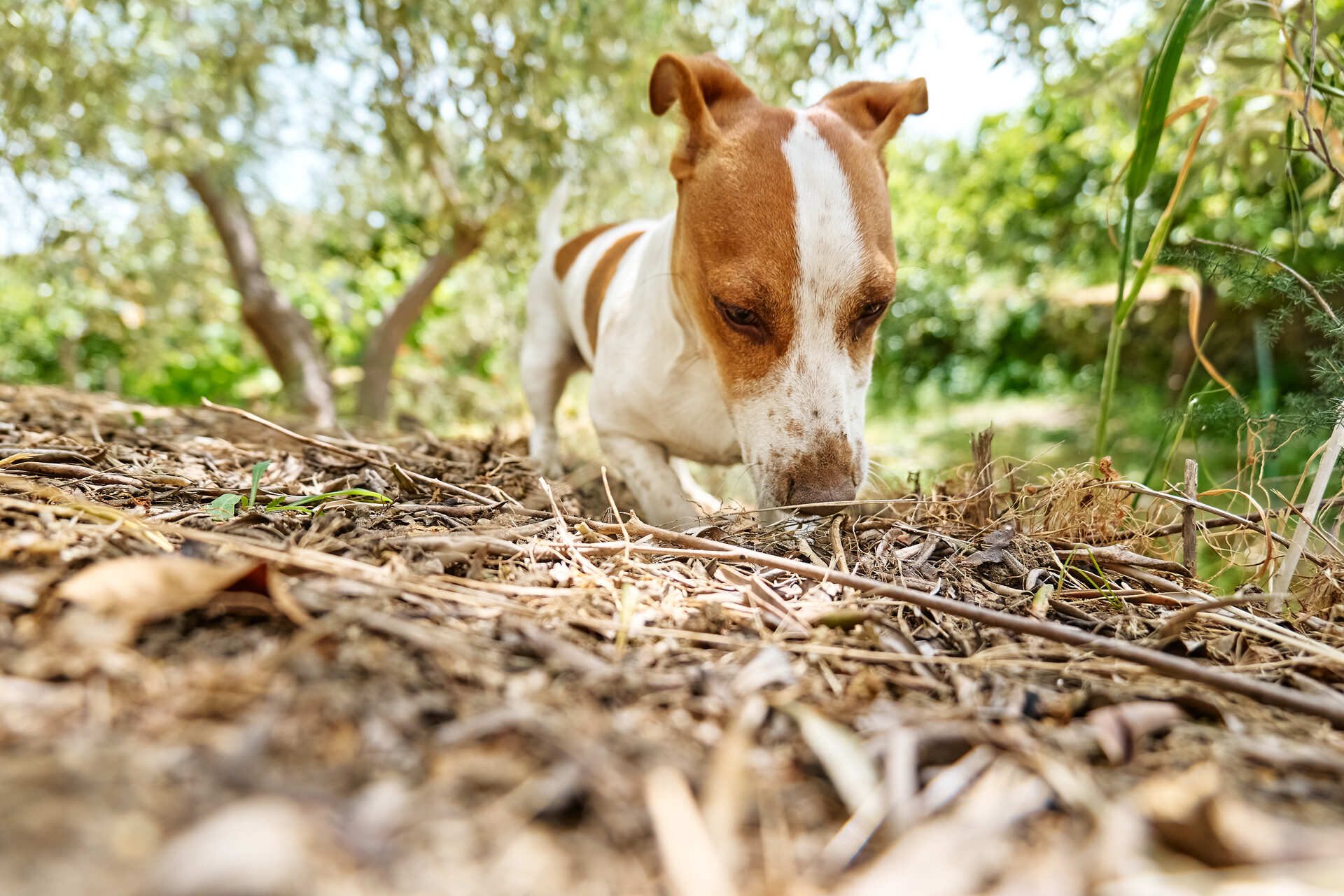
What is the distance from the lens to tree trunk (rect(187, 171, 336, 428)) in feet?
16.9

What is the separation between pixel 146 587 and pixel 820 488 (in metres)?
1.26

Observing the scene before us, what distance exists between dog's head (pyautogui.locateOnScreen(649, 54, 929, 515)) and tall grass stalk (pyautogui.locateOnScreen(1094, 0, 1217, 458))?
0.58 meters

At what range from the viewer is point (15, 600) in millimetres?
812

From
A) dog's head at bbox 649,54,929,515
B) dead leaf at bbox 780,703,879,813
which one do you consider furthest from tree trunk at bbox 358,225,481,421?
dead leaf at bbox 780,703,879,813

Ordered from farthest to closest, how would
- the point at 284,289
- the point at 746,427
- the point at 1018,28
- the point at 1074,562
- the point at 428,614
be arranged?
1. the point at 284,289
2. the point at 1018,28
3. the point at 746,427
4. the point at 1074,562
5. the point at 428,614

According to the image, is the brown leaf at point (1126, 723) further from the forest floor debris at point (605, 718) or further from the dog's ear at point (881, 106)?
the dog's ear at point (881, 106)

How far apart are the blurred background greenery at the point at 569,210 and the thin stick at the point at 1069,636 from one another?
787mm

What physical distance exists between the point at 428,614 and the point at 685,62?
1695 millimetres

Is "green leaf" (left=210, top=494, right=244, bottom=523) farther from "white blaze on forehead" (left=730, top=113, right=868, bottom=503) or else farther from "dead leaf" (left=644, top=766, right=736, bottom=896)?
"white blaze on forehead" (left=730, top=113, right=868, bottom=503)

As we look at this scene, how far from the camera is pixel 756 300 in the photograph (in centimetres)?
176

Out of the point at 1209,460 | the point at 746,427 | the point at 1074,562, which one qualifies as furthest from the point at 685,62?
the point at 1209,460

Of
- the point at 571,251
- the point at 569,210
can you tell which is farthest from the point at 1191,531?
the point at 569,210

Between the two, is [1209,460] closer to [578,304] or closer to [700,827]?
[578,304]

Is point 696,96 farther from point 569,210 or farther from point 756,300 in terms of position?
point 569,210
